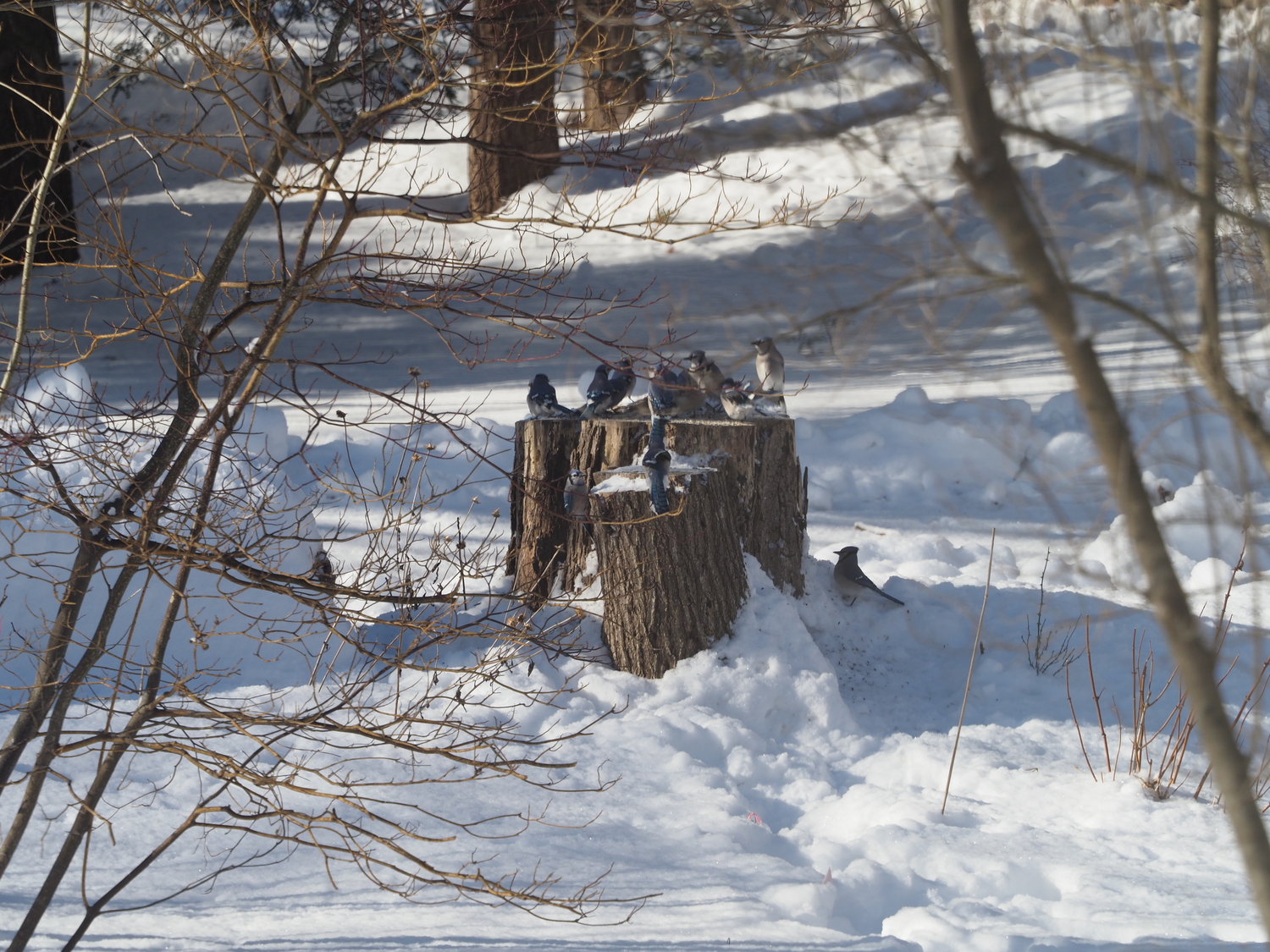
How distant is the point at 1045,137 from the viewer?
1.10 metres

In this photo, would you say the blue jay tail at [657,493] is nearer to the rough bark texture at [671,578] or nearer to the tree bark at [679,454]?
the rough bark texture at [671,578]

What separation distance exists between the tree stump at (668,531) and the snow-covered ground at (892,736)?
0.53 ft

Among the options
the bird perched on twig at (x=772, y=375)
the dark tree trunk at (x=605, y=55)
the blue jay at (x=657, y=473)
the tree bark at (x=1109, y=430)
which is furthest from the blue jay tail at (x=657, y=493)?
the tree bark at (x=1109, y=430)

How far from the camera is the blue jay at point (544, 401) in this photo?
451 centimetres

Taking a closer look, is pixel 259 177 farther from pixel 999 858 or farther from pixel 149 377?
pixel 149 377

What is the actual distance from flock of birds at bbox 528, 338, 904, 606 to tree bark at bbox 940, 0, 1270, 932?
282 centimetres

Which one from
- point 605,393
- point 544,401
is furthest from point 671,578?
point 544,401

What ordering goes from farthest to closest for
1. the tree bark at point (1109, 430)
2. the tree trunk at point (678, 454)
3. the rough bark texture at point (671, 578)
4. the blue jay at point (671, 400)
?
the tree trunk at point (678, 454), the blue jay at point (671, 400), the rough bark texture at point (671, 578), the tree bark at point (1109, 430)

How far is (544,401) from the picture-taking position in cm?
455

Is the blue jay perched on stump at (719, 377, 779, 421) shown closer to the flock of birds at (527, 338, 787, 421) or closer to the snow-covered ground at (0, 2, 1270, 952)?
the flock of birds at (527, 338, 787, 421)

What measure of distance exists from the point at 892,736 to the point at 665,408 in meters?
1.66

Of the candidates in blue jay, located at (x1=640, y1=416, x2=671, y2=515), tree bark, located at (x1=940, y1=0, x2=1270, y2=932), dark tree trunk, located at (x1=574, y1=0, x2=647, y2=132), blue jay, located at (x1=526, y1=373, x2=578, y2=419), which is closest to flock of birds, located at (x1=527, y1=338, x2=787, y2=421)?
blue jay, located at (x1=526, y1=373, x2=578, y2=419)

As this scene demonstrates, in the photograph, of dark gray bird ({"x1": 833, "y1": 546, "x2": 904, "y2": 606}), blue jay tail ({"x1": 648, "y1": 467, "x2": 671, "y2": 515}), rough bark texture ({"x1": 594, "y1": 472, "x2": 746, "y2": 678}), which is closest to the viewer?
blue jay tail ({"x1": 648, "y1": 467, "x2": 671, "y2": 515})

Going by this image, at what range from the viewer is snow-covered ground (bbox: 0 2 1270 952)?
1.37 meters
